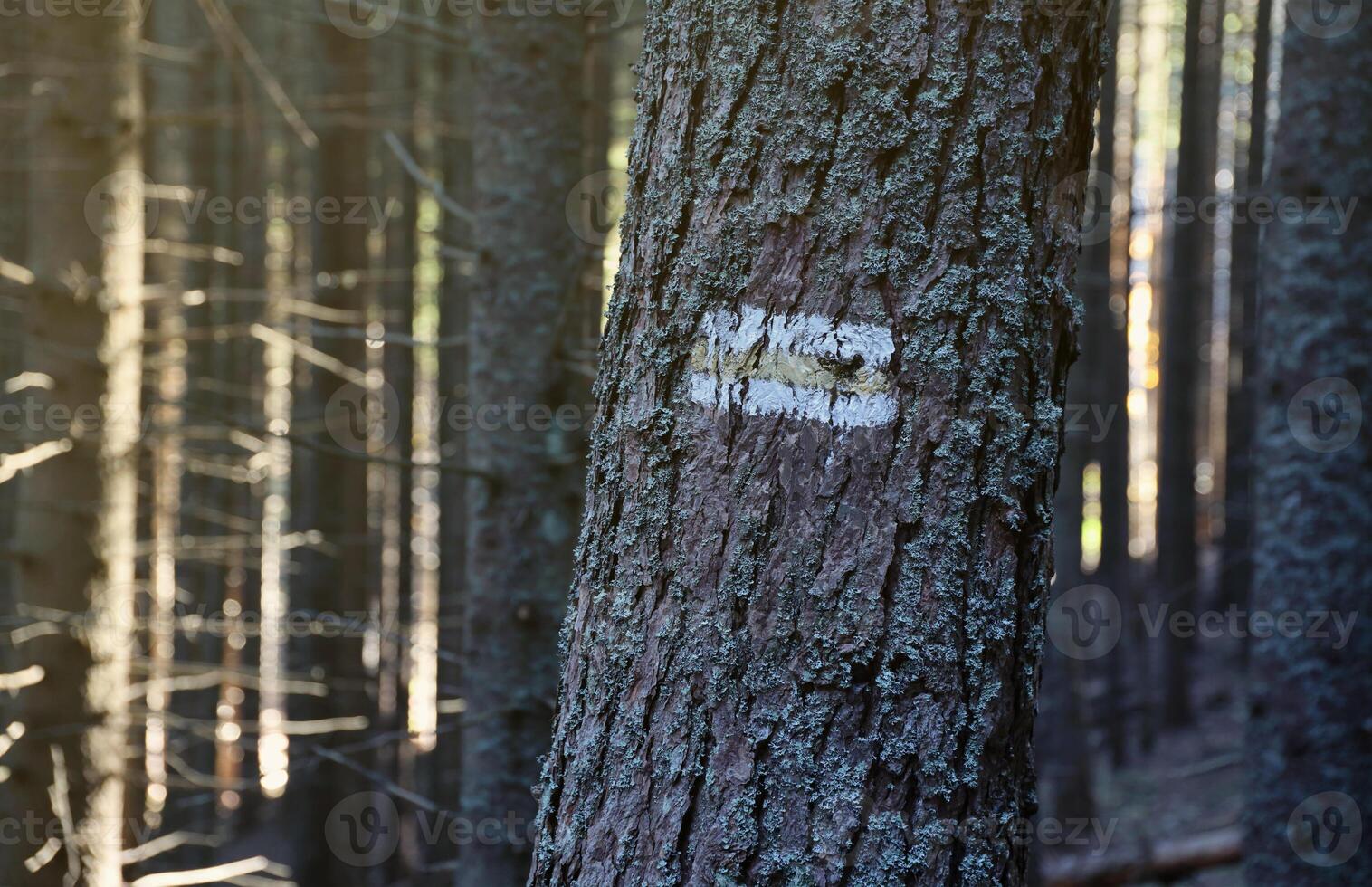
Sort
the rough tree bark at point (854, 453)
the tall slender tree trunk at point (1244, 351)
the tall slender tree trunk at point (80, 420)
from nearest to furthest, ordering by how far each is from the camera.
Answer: the rough tree bark at point (854, 453)
the tall slender tree trunk at point (80, 420)
the tall slender tree trunk at point (1244, 351)

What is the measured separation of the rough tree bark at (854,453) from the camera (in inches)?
52.7

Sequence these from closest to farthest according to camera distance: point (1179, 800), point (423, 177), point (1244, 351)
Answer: point (423, 177), point (1179, 800), point (1244, 351)

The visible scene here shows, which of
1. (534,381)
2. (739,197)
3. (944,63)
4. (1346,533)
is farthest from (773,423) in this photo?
(1346,533)

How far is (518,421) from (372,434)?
1045 centimetres

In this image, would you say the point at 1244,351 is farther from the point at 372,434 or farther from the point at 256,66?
the point at 256,66

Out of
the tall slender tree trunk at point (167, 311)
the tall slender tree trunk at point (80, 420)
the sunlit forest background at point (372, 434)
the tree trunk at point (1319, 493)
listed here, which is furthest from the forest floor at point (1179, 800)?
the tall slender tree trunk at point (167, 311)

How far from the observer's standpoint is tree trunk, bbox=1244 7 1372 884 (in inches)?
175

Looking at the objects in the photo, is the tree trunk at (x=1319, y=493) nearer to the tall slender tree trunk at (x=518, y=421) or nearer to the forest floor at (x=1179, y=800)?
the forest floor at (x=1179, y=800)

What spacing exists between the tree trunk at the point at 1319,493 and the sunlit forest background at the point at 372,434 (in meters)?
0.30

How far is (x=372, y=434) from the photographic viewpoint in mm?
13375

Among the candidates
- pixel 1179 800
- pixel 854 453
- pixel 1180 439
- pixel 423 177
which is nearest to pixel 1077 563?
pixel 1179 800

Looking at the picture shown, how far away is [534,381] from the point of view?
3.53 metres

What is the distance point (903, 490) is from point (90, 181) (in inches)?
189

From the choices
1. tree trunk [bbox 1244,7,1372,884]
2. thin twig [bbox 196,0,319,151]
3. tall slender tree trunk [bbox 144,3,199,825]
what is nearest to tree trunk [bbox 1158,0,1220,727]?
tree trunk [bbox 1244,7,1372,884]
